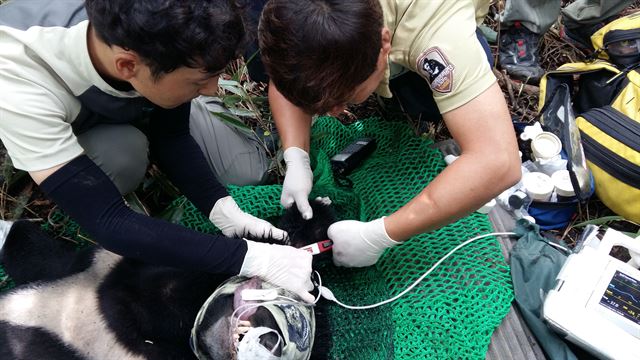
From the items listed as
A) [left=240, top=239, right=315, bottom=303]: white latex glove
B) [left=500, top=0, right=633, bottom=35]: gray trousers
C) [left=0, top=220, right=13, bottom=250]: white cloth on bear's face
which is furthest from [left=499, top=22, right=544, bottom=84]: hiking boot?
[left=0, top=220, right=13, bottom=250]: white cloth on bear's face

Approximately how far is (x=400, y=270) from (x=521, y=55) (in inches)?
73.8

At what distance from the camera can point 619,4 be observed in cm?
294

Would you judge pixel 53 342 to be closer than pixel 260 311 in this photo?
No

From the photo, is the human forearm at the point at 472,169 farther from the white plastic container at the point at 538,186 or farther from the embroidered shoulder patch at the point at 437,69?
the white plastic container at the point at 538,186

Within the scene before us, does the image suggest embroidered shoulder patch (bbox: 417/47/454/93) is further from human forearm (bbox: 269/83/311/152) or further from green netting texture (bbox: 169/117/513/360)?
human forearm (bbox: 269/83/311/152)

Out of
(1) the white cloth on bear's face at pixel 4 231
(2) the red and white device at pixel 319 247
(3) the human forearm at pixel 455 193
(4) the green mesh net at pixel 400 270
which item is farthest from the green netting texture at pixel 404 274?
(1) the white cloth on bear's face at pixel 4 231

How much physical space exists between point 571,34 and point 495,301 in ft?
7.06

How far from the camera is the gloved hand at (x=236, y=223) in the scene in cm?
185

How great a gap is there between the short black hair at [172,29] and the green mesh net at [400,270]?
87cm

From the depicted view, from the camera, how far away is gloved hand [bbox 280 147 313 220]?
190cm

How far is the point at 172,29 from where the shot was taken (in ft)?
4.11

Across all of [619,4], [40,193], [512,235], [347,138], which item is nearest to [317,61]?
[347,138]

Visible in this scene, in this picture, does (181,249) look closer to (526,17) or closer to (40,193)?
(40,193)

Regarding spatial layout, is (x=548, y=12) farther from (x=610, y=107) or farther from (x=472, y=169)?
(x=472, y=169)
